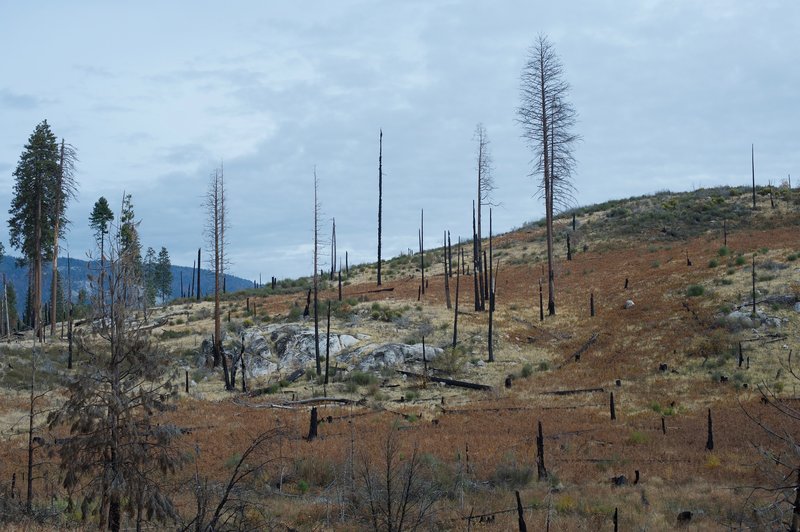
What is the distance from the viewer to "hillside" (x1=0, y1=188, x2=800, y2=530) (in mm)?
16047

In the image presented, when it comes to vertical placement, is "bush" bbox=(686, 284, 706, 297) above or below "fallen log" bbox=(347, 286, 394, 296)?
below

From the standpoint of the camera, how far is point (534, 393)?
105ft

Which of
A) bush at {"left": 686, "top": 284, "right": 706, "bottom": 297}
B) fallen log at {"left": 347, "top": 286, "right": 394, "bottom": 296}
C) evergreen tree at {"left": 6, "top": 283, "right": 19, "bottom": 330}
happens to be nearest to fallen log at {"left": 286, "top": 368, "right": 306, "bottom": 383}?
fallen log at {"left": 347, "top": 286, "right": 394, "bottom": 296}

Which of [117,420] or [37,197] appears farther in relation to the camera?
[37,197]

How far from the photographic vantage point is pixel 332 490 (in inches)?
714

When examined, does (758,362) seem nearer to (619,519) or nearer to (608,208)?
(619,519)

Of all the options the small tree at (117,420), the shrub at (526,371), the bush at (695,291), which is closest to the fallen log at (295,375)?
the shrub at (526,371)

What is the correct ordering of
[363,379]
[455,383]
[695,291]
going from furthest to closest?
[695,291] → [363,379] → [455,383]

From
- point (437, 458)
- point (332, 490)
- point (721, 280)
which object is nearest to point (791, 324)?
point (721, 280)

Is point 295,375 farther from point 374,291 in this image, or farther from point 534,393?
point 374,291

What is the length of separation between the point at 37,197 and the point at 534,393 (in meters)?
36.0

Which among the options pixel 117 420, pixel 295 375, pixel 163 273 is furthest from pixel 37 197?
pixel 163 273

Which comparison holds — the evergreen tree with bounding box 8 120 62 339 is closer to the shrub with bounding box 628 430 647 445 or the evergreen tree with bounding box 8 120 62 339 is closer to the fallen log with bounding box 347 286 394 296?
the fallen log with bounding box 347 286 394 296

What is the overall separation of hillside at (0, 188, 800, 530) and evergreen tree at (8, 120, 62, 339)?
9907 mm
